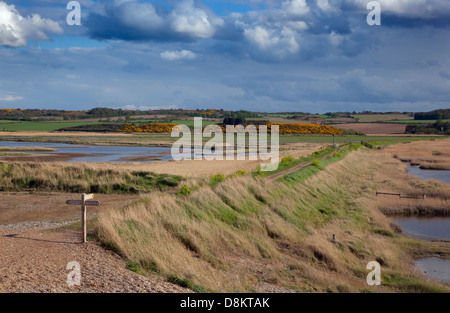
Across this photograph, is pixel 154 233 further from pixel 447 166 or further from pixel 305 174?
pixel 447 166

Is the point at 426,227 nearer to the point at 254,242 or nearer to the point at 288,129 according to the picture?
the point at 254,242

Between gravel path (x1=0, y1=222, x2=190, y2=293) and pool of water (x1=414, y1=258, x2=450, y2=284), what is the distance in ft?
29.4

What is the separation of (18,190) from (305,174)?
57.9 ft

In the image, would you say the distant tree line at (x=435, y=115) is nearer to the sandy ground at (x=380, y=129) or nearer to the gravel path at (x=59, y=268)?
the sandy ground at (x=380, y=129)

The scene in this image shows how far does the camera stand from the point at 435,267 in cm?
1438

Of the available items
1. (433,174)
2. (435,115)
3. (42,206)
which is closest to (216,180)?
(42,206)

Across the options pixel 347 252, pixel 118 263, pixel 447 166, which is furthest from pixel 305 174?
pixel 447 166

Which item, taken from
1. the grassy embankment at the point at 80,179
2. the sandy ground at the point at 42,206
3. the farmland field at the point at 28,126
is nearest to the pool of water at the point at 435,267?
the sandy ground at the point at 42,206

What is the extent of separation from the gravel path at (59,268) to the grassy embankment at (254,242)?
56cm

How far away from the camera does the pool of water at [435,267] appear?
43.9ft

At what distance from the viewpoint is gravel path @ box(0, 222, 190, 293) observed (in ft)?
25.7

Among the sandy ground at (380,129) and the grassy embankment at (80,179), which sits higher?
the sandy ground at (380,129)

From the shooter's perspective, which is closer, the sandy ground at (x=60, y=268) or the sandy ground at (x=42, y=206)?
the sandy ground at (x=60, y=268)

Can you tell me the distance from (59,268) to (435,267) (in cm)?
1220
